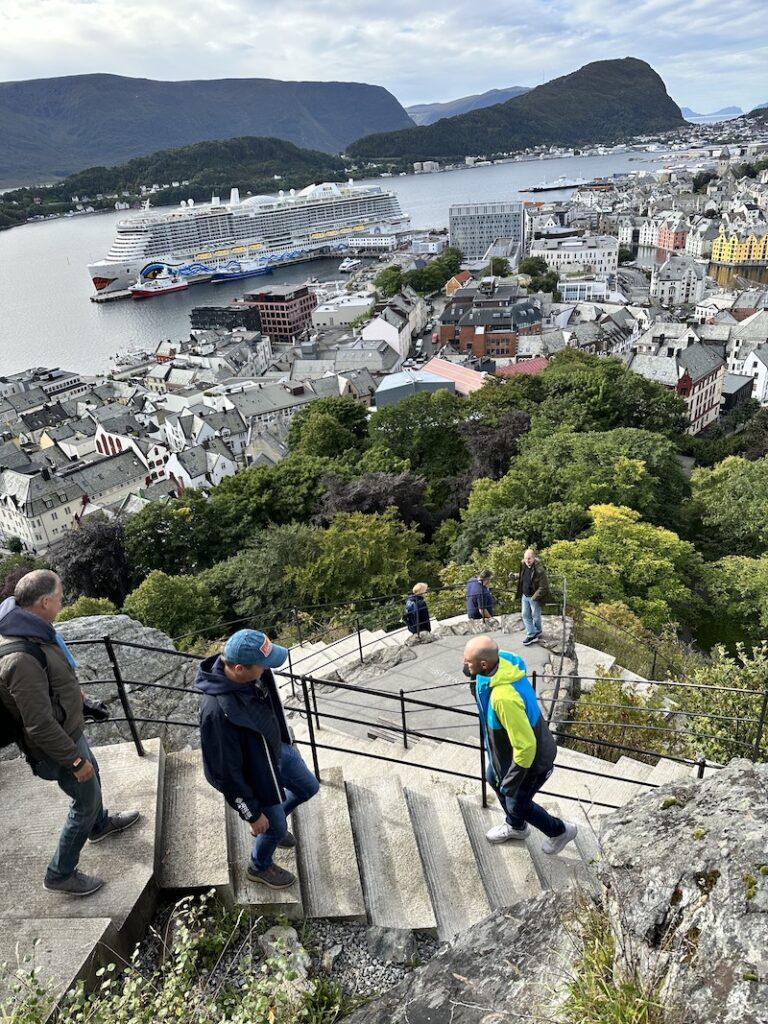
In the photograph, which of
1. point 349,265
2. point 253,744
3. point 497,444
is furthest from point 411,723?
point 349,265

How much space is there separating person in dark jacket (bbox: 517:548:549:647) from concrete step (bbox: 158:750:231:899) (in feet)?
15.7

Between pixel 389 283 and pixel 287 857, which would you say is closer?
pixel 287 857

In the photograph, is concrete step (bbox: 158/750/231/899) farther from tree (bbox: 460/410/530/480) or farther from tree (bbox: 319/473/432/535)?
tree (bbox: 460/410/530/480)

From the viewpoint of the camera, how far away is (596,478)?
17.9 m

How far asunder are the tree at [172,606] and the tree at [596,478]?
823cm

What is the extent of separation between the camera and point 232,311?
77125 mm

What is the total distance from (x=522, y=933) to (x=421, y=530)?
1970 centimetres

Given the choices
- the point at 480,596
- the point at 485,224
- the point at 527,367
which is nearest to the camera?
the point at 480,596

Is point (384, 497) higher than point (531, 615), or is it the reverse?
point (531, 615)

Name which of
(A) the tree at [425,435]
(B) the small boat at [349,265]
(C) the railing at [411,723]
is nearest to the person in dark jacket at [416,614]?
(C) the railing at [411,723]

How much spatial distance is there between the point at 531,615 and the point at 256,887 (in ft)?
17.9

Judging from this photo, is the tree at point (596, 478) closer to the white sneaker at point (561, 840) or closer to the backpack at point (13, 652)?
the white sneaker at point (561, 840)

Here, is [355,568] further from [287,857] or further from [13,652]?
[13,652]

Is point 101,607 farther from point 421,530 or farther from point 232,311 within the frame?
point 232,311
